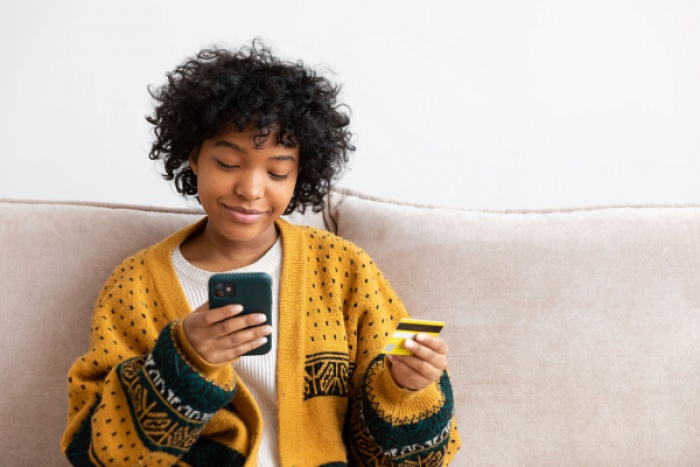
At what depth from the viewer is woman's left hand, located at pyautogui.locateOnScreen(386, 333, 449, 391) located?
1066 mm

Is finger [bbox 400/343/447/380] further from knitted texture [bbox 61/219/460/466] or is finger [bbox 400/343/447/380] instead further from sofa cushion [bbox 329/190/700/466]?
sofa cushion [bbox 329/190/700/466]

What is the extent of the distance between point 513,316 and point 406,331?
0.41 m

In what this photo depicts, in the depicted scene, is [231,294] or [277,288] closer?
[231,294]

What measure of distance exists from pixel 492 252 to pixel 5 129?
1.07 metres

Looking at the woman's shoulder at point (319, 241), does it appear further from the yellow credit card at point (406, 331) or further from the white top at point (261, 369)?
the yellow credit card at point (406, 331)

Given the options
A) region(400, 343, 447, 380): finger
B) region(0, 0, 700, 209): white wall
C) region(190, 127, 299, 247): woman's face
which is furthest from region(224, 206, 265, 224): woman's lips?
region(0, 0, 700, 209): white wall

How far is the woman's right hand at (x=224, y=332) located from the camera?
981 millimetres

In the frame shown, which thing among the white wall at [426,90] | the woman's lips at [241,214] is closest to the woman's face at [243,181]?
the woman's lips at [241,214]

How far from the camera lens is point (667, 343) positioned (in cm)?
138

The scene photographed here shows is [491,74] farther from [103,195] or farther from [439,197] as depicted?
[103,195]

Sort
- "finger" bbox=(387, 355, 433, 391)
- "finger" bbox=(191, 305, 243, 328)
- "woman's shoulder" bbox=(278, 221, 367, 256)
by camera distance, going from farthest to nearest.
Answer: "woman's shoulder" bbox=(278, 221, 367, 256) < "finger" bbox=(387, 355, 433, 391) < "finger" bbox=(191, 305, 243, 328)

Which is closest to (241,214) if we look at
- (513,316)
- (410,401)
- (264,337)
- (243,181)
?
(243,181)

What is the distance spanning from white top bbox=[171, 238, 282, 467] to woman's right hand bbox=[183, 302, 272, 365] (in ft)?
0.58

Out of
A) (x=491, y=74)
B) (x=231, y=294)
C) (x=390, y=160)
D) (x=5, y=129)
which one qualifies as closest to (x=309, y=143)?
(x=231, y=294)
